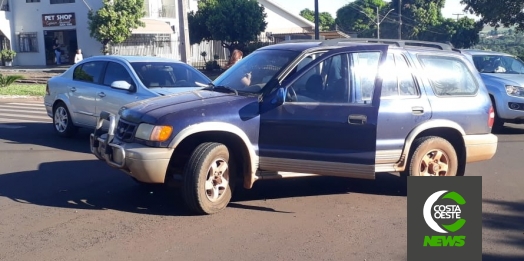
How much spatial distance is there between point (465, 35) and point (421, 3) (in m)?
10.2

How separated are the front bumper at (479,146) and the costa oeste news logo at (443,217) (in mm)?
3983

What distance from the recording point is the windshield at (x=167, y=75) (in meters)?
11.1

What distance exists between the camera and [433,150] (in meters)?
7.93

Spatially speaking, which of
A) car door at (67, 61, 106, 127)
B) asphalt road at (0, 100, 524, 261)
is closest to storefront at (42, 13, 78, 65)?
car door at (67, 61, 106, 127)

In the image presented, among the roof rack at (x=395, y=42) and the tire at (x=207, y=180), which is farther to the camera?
the roof rack at (x=395, y=42)

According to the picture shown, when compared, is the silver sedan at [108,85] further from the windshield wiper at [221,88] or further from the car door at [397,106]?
the car door at [397,106]

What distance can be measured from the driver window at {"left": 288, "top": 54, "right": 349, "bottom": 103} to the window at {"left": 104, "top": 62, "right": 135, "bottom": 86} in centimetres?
446

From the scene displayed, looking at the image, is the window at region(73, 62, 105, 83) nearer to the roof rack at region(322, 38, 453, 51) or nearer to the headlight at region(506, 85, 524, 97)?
the roof rack at region(322, 38, 453, 51)

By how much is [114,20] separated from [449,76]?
38324 mm

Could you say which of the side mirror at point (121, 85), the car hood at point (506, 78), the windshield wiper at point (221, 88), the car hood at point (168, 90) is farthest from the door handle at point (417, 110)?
the car hood at point (506, 78)

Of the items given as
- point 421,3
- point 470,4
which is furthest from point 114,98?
point 421,3

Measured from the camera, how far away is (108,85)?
1160 centimetres

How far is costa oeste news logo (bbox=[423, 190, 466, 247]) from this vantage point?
4.30m

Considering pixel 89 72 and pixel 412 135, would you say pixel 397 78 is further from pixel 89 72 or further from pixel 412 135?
pixel 89 72
